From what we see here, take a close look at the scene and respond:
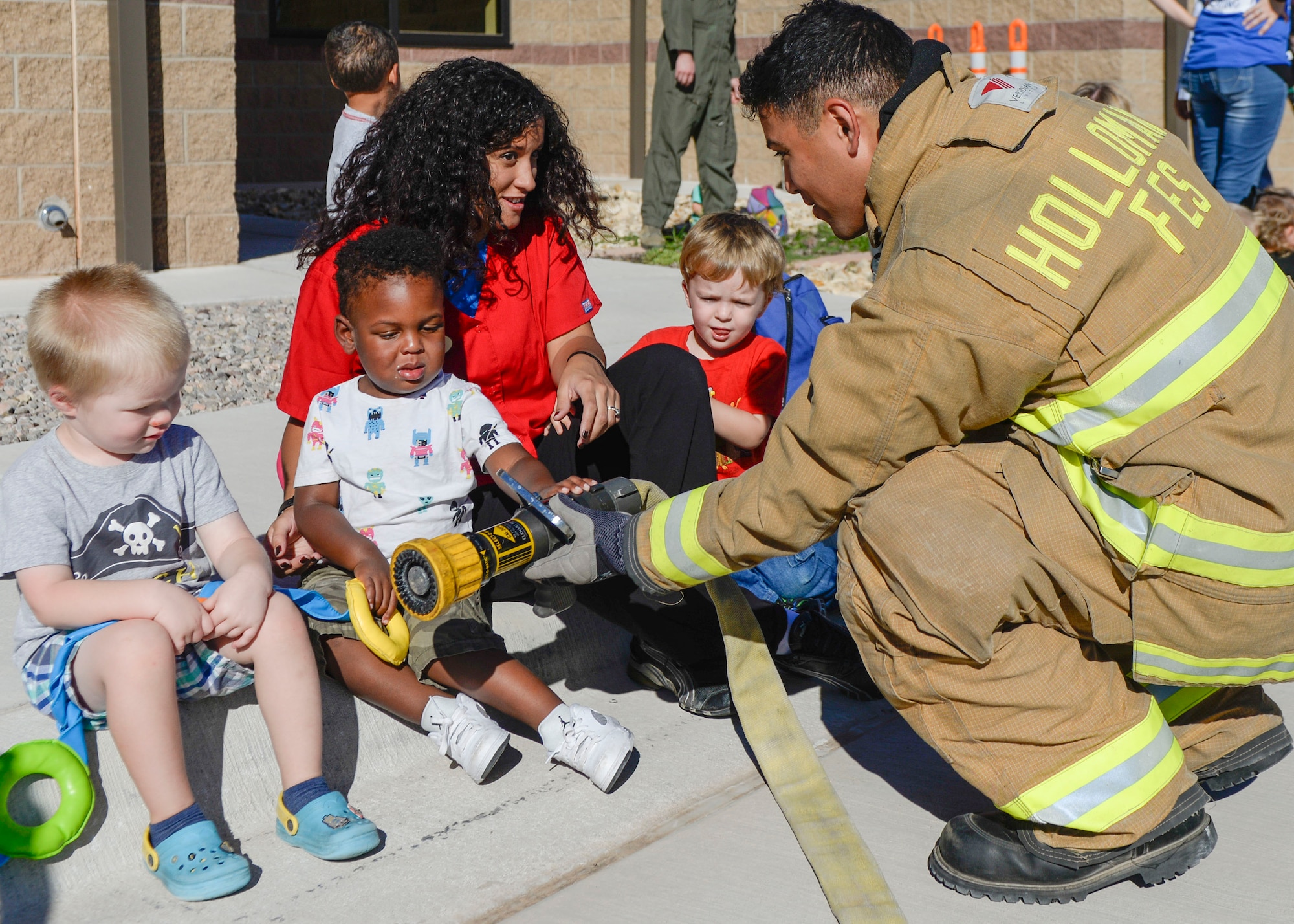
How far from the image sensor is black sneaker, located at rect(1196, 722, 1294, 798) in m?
2.64

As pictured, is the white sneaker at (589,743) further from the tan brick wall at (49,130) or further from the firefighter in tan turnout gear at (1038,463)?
the tan brick wall at (49,130)

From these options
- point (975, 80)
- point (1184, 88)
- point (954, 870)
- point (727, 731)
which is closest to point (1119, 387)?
point (975, 80)

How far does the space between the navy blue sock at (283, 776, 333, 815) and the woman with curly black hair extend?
647 mm

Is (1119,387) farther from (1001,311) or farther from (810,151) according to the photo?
(810,151)

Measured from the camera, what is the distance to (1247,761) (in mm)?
2641

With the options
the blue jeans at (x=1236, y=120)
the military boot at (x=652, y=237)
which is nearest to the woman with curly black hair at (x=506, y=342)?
the blue jeans at (x=1236, y=120)

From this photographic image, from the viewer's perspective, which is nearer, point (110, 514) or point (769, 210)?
point (110, 514)

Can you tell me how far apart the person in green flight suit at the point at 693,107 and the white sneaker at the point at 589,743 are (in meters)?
6.61

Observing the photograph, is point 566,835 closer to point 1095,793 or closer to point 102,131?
point 1095,793

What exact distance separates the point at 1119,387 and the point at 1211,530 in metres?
0.27

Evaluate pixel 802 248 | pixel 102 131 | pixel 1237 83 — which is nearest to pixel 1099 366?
pixel 1237 83

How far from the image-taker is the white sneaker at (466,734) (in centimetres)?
262

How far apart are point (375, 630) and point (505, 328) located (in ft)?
2.91

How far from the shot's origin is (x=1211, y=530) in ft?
7.11
